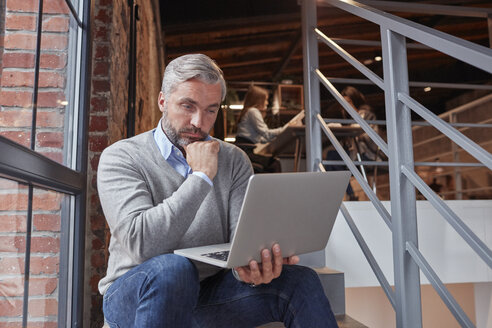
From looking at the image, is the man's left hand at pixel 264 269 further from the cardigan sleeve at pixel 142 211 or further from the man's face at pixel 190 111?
the man's face at pixel 190 111

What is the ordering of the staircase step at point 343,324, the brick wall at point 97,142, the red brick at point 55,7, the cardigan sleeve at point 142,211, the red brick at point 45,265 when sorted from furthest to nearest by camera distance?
1. the brick wall at point 97,142
2. the staircase step at point 343,324
3. the red brick at point 55,7
4. the red brick at point 45,265
5. the cardigan sleeve at point 142,211

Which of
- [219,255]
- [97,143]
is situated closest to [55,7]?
[97,143]

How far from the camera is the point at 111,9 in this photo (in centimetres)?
184

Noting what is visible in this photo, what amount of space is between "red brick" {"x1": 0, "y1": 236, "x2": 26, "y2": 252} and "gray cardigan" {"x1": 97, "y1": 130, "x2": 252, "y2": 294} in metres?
0.21

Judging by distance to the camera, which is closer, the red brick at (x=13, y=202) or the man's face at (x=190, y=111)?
the red brick at (x=13, y=202)

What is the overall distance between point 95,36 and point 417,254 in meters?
1.51

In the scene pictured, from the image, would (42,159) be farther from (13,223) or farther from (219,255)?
(219,255)

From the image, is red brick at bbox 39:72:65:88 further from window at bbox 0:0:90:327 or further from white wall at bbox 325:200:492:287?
white wall at bbox 325:200:492:287

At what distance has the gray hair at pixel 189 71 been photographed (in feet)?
4.12

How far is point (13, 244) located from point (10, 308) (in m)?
0.14

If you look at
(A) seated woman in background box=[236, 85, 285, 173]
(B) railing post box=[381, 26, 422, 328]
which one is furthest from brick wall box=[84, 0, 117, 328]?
(A) seated woman in background box=[236, 85, 285, 173]

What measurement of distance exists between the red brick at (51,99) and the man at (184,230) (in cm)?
24

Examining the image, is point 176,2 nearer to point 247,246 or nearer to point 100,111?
point 100,111

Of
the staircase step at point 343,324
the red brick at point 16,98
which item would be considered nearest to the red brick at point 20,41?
the red brick at point 16,98
